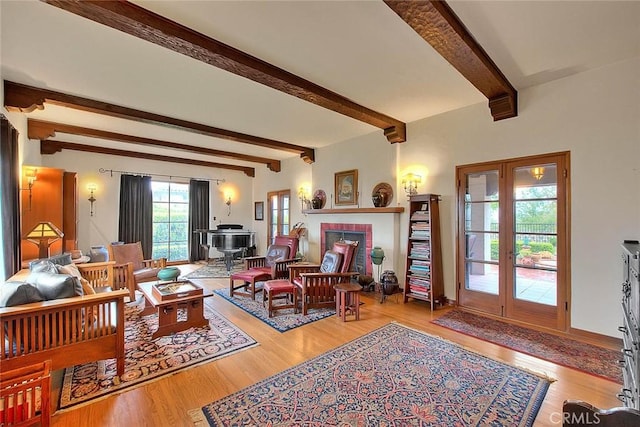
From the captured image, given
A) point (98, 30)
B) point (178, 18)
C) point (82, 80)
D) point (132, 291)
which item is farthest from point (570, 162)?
point (132, 291)

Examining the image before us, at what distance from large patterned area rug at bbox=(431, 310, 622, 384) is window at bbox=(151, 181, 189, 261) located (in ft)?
22.7

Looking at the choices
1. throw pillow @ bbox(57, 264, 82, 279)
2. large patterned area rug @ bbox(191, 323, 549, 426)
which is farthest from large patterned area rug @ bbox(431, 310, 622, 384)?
throw pillow @ bbox(57, 264, 82, 279)

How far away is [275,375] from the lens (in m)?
2.38

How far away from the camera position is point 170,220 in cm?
774

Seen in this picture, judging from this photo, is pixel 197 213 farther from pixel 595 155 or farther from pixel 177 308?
pixel 595 155

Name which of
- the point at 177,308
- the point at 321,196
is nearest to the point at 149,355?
the point at 177,308

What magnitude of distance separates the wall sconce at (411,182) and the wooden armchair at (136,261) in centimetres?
433

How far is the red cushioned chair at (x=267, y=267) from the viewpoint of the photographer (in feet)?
14.7

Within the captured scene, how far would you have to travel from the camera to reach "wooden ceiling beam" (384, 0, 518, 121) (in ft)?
6.50

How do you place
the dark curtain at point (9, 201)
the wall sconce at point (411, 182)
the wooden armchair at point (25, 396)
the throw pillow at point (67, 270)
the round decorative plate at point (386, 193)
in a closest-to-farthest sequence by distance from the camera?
the wooden armchair at point (25, 396) < the throw pillow at point (67, 270) < the dark curtain at point (9, 201) < the wall sconce at point (411, 182) < the round decorative plate at point (386, 193)

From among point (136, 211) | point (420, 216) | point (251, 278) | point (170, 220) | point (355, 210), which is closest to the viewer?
point (420, 216)

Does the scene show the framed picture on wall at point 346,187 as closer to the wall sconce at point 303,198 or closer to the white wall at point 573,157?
the white wall at point 573,157

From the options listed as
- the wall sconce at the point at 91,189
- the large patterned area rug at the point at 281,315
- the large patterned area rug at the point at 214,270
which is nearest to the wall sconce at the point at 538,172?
the large patterned area rug at the point at 281,315

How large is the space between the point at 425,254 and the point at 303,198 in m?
3.48
